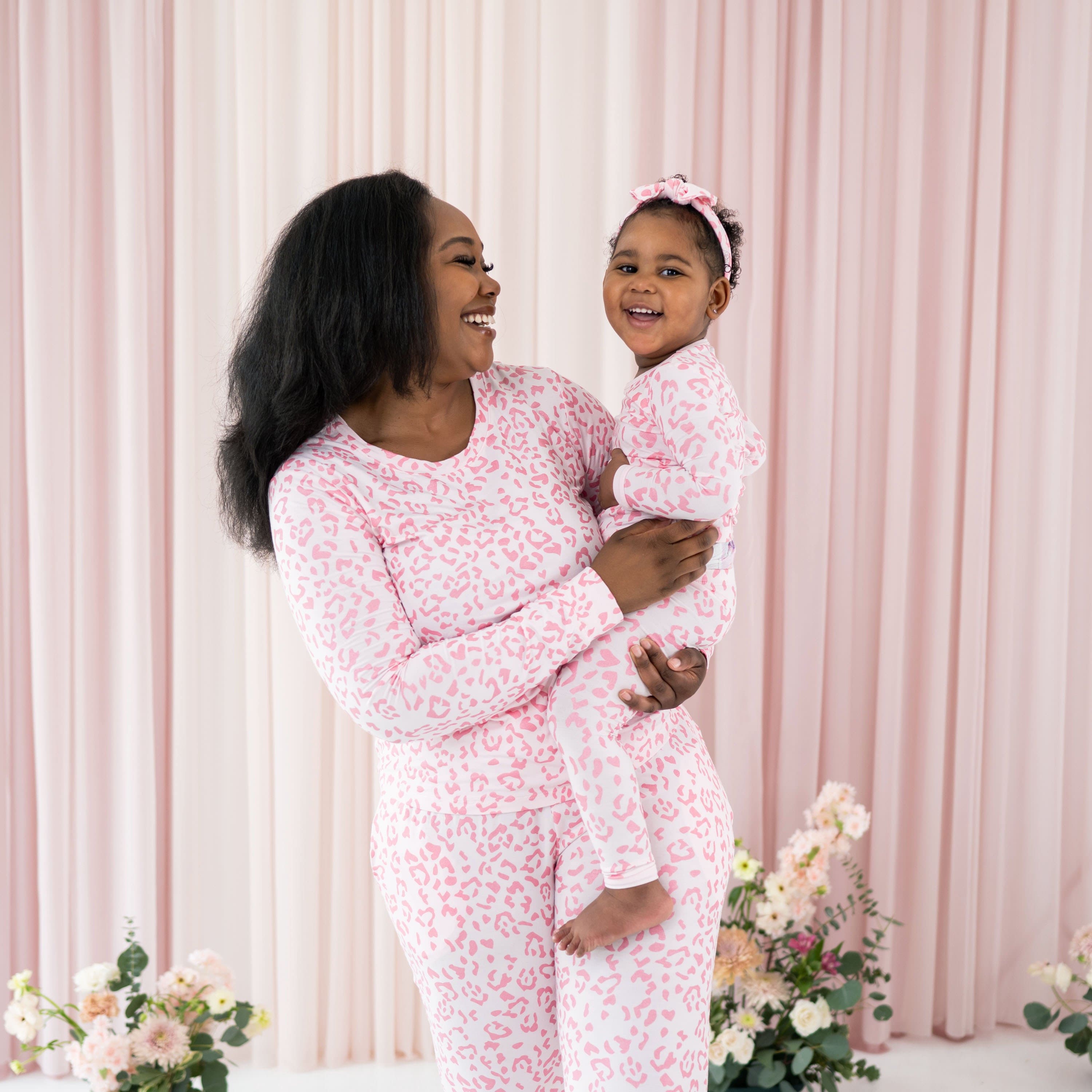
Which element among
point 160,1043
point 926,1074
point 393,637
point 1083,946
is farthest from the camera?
point 926,1074

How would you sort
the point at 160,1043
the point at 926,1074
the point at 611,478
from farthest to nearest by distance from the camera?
the point at 926,1074
the point at 160,1043
the point at 611,478

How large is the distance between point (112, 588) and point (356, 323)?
132cm

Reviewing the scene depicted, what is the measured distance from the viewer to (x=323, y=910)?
7.90 ft

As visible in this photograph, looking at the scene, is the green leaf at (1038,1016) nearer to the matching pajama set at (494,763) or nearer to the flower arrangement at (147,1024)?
the matching pajama set at (494,763)

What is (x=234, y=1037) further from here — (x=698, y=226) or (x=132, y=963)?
(x=698, y=226)

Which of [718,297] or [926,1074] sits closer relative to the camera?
[718,297]

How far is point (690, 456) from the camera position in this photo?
1.32 meters

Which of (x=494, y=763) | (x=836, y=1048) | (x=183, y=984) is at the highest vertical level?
(x=494, y=763)

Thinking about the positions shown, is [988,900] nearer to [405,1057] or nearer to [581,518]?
[405,1057]

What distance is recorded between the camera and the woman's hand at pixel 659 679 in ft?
4.17

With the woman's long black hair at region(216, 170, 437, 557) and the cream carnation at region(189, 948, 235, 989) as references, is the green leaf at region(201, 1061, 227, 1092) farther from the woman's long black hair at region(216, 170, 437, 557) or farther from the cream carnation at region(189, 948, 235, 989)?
the woman's long black hair at region(216, 170, 437, 557)

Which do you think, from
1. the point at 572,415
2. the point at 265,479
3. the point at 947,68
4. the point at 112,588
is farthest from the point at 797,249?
the point at 112,588

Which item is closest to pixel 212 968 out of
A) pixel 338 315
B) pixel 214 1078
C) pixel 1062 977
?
pixel 214 1078

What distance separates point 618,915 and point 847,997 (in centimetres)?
125
